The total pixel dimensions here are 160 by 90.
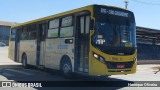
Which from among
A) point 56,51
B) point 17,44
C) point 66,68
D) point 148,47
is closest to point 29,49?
point 17,44

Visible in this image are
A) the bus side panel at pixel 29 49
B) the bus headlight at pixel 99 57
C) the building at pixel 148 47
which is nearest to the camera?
the bus headlight at pixel 99 57

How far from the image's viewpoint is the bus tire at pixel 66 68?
1480 cm

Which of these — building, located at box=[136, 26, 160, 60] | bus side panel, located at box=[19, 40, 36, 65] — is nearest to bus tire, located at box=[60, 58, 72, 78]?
bus side panel, located at box=[19, 40, 36, 65]

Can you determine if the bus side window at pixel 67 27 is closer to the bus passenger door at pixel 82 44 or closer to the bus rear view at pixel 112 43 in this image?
the bus passenger door at pixel 82 44

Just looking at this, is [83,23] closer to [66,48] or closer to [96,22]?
[96,22]

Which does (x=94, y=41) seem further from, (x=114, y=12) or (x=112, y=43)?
(x=114, y=12)

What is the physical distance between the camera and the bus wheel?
583 inches

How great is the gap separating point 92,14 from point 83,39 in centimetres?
124

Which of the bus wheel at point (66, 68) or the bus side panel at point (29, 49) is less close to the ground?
the bus side panel at point (29, 49)

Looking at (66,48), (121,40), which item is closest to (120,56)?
(121,40)

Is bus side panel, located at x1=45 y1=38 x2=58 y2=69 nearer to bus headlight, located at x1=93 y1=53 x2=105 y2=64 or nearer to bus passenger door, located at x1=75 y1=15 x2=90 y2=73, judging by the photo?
bus passenger door, located at x1=75 y1=15 x2=90 y2=73

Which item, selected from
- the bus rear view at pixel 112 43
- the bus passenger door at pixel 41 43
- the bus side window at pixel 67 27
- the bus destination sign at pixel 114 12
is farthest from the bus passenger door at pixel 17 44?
the bus rear view at pixel 112 43

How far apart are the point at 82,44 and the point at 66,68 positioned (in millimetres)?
1976

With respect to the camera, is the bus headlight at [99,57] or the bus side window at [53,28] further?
the bus side window at [53,28]
